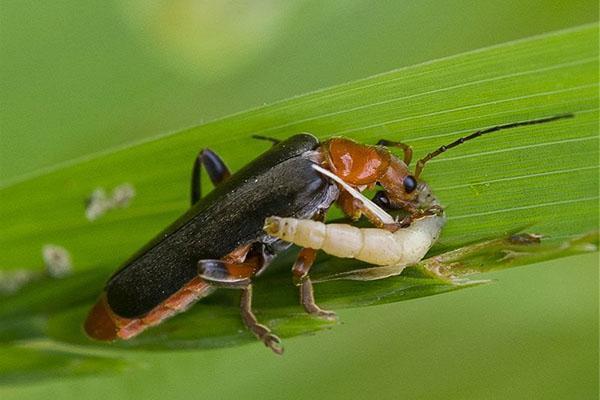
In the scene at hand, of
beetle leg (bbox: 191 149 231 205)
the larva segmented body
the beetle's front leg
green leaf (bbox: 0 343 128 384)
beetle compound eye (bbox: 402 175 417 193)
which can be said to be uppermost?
beetle leg (bbox: 191 149 231 205)

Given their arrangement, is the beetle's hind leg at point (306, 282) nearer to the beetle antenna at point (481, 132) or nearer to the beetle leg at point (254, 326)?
the beetle leg at point (254, 326)

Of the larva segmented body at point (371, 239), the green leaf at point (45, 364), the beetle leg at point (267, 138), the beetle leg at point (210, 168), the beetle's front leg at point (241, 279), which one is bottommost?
the green leaf at point (45, 364)

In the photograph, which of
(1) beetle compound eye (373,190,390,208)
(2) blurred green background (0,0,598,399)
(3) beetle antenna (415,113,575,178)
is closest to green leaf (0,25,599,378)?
(3) beetle antenna (415,113,575,178)

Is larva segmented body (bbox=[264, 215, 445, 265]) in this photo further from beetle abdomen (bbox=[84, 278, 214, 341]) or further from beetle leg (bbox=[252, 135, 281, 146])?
beetle abdomen (bbox=[84, 278, 214, 341])

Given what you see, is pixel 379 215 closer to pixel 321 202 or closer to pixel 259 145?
pixel 321 202

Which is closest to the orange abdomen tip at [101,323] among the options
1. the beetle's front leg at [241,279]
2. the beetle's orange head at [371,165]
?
the beetle's front leg at [241,279]

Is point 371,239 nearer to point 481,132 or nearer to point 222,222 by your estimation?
point 481,132
